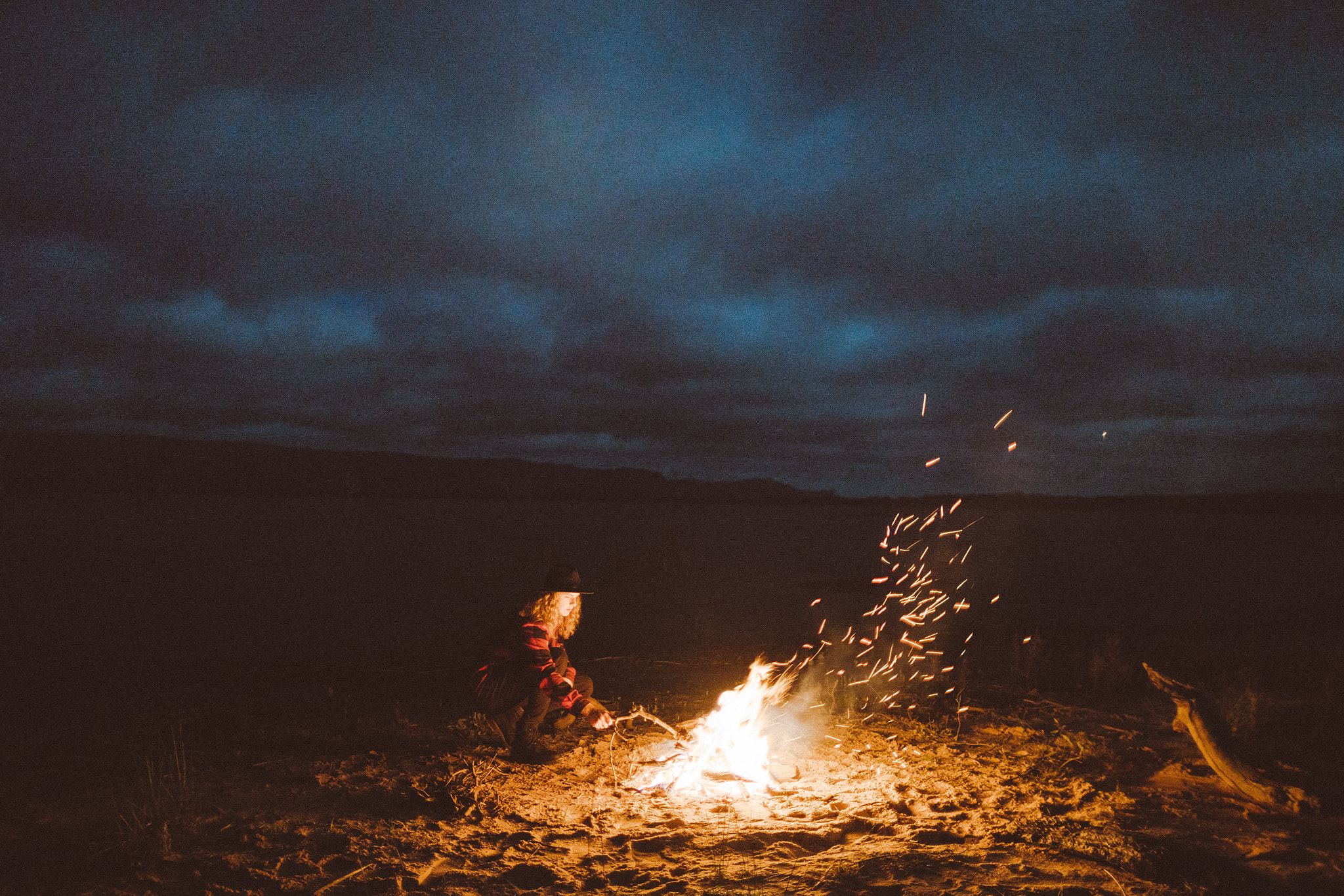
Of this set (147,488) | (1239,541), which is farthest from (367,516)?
(147,488)

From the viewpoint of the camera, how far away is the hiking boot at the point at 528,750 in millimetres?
6617

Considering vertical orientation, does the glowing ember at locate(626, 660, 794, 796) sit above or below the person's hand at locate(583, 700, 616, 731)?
below

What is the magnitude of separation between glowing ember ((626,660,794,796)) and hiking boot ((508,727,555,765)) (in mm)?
841

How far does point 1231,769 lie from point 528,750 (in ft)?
17.5

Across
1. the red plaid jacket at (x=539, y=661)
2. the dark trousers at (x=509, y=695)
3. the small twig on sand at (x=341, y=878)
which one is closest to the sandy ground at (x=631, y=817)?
the small twig on sand at (x=341, y=878)

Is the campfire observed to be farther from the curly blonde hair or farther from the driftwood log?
the driftwood log

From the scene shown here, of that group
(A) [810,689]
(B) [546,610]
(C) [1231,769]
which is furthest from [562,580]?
(C) [1231,769]

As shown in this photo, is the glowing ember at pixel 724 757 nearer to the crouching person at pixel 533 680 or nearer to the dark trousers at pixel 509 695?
the crouching person at pixel 533 680

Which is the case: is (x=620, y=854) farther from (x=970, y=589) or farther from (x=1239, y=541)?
(x=1239, y=541)

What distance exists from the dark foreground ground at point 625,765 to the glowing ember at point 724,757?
0.25m

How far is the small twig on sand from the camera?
4.43 meters

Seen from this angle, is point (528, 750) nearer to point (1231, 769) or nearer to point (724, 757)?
point (724, 757)

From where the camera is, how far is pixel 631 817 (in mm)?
5535

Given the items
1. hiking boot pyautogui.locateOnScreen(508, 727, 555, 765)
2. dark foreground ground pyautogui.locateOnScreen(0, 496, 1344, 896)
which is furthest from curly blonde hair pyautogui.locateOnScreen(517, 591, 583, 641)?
dark foreground ground pyautogui.locateOnScreen(0, 496, 1344, 896)
